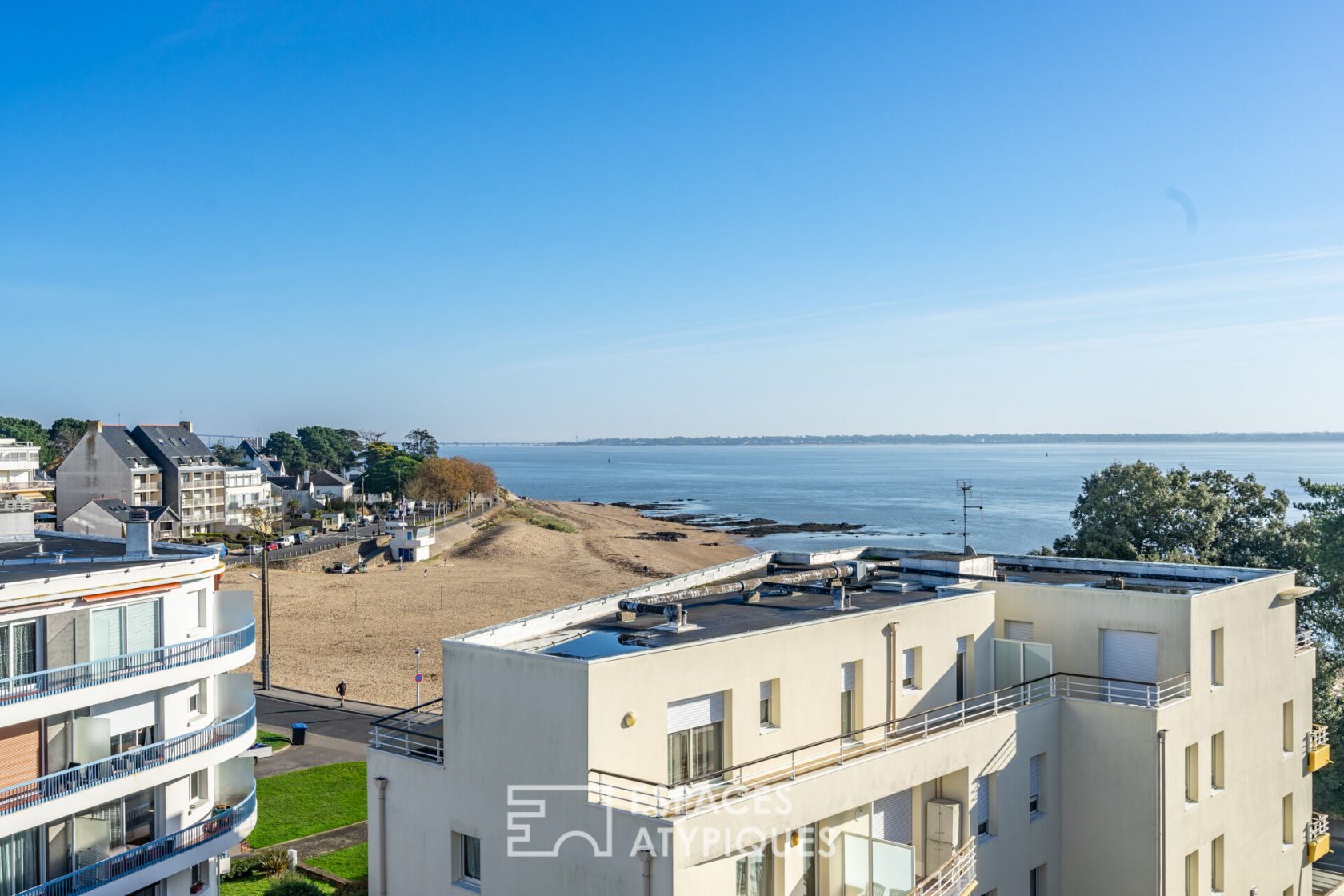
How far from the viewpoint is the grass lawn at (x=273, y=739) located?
3644cm

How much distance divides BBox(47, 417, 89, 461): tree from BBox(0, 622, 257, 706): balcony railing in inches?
6924

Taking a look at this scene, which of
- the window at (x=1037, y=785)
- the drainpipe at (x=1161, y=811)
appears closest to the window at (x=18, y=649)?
the window at (x=1037, y=785)

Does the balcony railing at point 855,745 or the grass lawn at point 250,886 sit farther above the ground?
the balcony railing at point 855,745

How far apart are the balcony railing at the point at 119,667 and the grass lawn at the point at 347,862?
656 centimetres

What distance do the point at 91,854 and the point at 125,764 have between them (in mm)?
1839

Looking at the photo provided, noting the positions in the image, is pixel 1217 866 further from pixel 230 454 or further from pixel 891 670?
pixel 230 454

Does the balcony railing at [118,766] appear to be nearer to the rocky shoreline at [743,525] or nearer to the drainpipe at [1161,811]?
the drainpipe at [1161,811]

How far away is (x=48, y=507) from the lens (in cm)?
9612

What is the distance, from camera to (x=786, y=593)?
24.5 meters

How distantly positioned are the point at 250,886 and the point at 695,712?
15.7m

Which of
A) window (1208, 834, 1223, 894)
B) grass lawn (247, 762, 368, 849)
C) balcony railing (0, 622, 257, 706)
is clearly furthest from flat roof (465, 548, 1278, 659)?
grass lawn (247, 762, 368, 849)

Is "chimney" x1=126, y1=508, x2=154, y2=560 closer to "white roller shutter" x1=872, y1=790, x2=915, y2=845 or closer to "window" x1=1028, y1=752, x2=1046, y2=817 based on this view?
"white roller shutter" x1=872, y1=790, x2=915, y2=845

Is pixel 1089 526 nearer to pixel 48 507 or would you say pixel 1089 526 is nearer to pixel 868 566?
pixel 868 566

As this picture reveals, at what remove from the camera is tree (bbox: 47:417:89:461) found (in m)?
175
